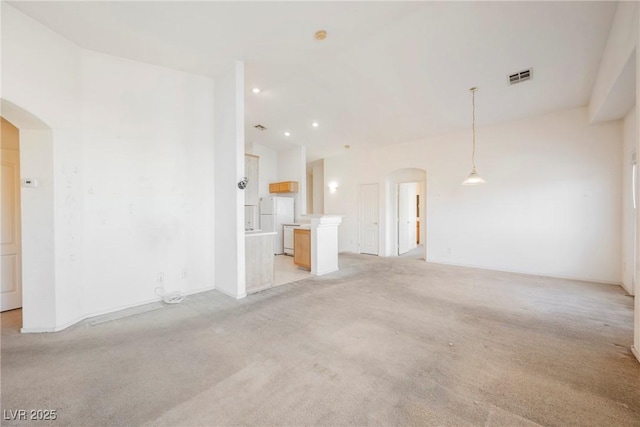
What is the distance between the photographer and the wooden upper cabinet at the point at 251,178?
6.72 meters

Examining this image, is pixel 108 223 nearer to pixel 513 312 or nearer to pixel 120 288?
pixel 120 288

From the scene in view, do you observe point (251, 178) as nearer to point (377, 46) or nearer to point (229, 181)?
point (229, 181)

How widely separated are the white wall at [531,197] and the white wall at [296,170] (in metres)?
3.23

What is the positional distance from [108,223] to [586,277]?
806 cm

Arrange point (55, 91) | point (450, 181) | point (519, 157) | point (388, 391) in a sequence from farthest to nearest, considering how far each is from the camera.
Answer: point (450, 181), point (519, 157), point (55, 91), point (388, 391)

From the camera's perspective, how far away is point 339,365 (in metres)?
2.10

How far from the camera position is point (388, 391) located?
1791 mm

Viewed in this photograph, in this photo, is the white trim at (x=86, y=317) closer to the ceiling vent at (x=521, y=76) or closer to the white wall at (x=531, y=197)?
the white wall at (x=531, y=197)

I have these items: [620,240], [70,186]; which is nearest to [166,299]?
[70,186]

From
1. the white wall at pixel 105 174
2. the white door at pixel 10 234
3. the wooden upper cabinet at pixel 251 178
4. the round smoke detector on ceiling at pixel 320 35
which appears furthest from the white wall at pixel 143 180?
the wooden upper cabinet at pixel 251 178

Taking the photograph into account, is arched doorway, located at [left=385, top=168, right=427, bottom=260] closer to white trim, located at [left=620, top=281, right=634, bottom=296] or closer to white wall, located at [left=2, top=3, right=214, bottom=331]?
white trim, located at [left=620, top=281, right=634, bottom=296]

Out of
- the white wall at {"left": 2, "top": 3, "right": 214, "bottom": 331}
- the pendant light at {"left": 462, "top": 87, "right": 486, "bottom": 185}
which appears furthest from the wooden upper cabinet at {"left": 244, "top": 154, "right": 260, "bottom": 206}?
the pendant light at {"left": 462, "top": 87, "right": 486, "bottom": 185}

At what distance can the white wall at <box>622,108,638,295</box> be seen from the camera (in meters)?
3.81

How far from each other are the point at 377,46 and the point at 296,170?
4.71 m
